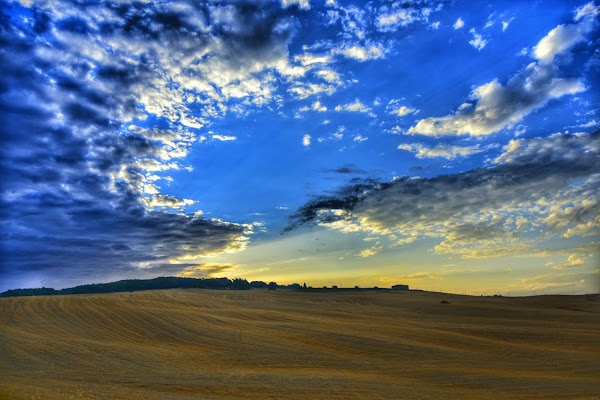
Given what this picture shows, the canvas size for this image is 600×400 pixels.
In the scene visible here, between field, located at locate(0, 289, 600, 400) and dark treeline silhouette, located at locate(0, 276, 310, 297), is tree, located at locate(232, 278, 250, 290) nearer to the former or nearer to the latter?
dark treeline silhouette, located at locate(0, 276, 310, 297)

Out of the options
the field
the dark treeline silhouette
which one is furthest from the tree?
the field

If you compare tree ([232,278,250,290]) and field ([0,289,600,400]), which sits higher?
tree ([232,278,250,290])

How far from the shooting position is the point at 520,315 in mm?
53406

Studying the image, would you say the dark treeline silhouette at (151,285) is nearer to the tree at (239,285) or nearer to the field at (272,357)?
the tree at (239,285)

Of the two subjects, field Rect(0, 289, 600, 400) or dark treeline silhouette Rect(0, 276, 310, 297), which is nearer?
field Rect(0, 289, 600, 400)

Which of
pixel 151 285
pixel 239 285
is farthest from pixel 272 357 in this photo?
pixel 151 285

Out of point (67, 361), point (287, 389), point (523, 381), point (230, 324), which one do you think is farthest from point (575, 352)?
point (67, 361)

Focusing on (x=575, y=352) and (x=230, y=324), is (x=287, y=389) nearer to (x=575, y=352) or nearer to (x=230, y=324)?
(x=230, y=324)

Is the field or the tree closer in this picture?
the field

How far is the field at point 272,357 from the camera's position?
17.9m

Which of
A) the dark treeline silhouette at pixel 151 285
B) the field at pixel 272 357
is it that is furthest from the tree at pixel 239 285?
the field at pixel 272 357

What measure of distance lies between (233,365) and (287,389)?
7393 mm

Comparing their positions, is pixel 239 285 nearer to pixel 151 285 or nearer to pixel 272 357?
pixel 151 285

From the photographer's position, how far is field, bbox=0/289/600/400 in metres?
17.9
